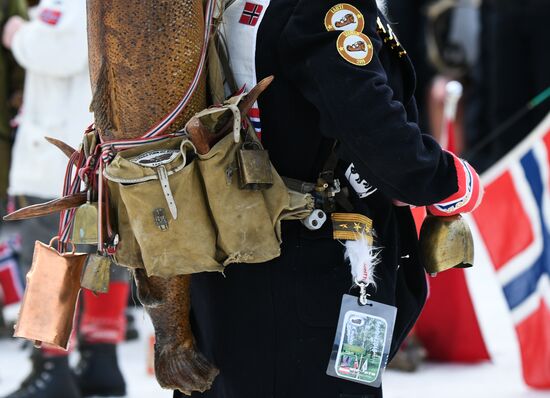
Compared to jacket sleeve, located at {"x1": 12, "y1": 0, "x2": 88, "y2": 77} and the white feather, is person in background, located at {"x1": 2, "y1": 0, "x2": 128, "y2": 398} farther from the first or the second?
the white feather

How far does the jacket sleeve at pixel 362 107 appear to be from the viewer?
2068mm

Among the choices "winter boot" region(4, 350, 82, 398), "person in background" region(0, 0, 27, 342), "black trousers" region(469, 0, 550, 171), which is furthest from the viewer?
"black trousers" region(469, 0, 550, 171)

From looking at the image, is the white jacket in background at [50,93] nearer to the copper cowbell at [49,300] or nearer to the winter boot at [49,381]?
the winter boot at [49,381]

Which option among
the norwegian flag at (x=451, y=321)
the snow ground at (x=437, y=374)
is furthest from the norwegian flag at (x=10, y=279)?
the norwegian flag at (x=451, y=321)

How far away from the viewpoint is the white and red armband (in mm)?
2236

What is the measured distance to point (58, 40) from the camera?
4.27 meters

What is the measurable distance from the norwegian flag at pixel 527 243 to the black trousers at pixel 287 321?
2483 mm

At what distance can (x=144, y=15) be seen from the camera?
6.88 feet

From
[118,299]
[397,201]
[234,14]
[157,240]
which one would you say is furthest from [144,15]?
[118,299]

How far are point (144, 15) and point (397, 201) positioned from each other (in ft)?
2.21

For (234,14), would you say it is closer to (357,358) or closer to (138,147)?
(138,147)

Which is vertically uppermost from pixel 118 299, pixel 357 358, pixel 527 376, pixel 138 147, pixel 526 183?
pixel 138 147

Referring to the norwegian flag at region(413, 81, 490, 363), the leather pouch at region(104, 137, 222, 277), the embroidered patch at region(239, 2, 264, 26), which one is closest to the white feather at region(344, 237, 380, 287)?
the leather pouch at region(104, 137, 222, 277)

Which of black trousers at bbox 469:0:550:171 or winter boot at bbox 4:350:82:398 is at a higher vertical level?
black trousers at bbox 469:0:550:171
